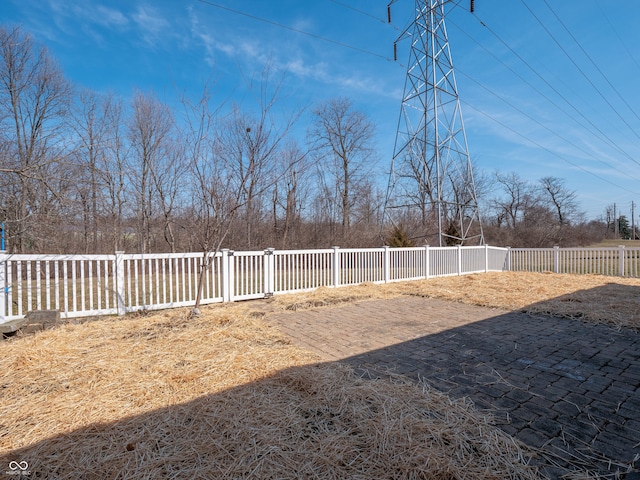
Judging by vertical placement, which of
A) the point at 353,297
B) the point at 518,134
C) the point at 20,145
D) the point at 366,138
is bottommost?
the point at 353,297

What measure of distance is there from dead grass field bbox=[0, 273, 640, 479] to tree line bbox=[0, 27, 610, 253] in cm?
214

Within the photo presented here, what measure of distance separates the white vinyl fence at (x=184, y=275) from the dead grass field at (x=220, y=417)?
1198mm

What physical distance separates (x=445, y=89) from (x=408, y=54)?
2.10 m

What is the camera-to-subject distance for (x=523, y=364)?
9.75ft

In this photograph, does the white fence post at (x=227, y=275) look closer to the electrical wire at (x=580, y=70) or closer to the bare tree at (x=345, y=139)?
the electrical wire at (x=580, y=70)

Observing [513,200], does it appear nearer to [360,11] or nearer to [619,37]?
[619,37]

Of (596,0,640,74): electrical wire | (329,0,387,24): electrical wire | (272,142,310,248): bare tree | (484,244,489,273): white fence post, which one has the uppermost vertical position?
(596,0,640,74): electrical wire

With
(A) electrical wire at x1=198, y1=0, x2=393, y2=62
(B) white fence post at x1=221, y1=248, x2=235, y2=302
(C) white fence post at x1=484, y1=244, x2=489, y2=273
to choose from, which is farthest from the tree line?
(C) white fence post at x1=484, y1=244, x2=489, y2=273

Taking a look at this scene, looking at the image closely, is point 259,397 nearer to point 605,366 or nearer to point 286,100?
point 605,366

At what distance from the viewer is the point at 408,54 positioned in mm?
12516

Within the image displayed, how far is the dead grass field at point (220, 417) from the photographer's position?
1.58 meters

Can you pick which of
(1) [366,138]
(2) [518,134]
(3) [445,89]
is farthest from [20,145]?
(2) [518,134]

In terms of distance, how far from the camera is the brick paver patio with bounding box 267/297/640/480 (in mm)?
1801

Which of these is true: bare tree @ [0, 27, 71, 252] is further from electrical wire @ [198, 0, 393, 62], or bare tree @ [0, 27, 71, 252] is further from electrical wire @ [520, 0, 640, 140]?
electrical wire @ [520, 0, 640, 140]
